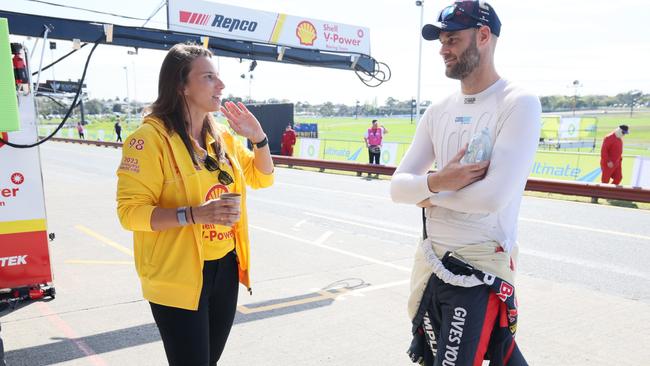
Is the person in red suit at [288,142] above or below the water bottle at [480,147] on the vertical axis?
below

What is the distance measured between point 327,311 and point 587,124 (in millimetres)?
36008

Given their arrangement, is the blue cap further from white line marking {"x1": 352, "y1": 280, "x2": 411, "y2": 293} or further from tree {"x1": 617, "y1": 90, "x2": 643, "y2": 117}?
tree {"x1": 617, "y1": 90, "x2": 643, "y2": 117}

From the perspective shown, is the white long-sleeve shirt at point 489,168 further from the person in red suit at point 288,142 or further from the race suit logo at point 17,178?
the person in red suit at point 288,142

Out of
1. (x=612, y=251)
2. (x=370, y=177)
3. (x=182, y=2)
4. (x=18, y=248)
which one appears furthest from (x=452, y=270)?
(x=370, y=177)

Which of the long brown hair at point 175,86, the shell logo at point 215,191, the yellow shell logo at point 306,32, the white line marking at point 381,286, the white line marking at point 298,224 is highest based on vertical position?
the yellow shell logo at point 306,32

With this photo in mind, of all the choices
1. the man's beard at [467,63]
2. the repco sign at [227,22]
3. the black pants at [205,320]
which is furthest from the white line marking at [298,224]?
the man's beard at [467,63]

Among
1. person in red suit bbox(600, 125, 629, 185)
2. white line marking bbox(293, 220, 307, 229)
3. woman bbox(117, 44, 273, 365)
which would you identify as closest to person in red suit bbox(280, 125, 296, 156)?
person in red suit bbox(600, 125, 629, 185)

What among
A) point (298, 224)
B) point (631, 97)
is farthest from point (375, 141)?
point (631, 97)

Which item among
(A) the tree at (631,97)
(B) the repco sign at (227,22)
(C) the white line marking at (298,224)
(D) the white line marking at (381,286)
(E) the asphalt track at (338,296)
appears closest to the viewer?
(E) the asphalt track at (338,296)

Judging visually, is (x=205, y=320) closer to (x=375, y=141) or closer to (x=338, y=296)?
(x=338, y=296)

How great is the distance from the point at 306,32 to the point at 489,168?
9707mm

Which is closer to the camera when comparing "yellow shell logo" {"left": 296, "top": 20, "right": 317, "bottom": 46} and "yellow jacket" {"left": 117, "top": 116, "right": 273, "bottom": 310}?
"yellow jacket" {"left": 117, "top": 116, "right": 273, "bottom": 310}

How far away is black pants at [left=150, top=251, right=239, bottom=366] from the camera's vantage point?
2.28 metres

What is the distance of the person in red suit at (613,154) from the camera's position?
11.6 metres
